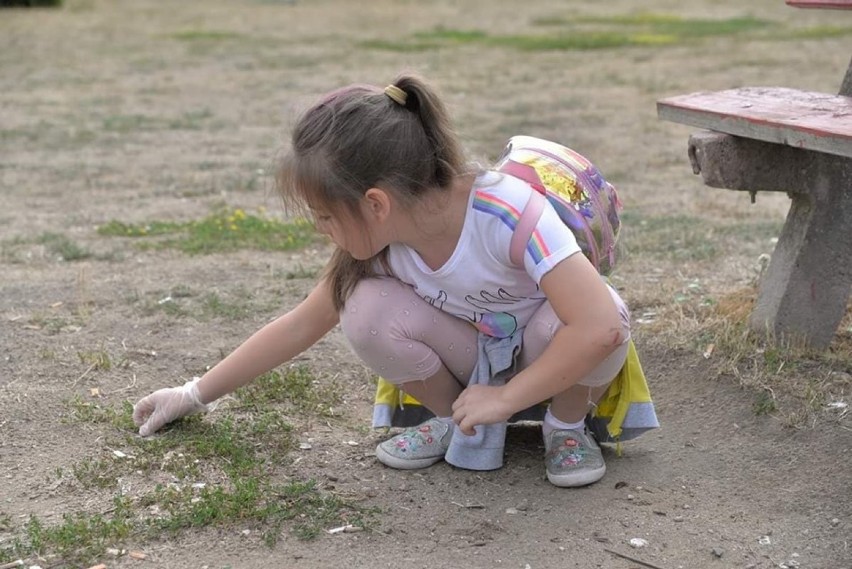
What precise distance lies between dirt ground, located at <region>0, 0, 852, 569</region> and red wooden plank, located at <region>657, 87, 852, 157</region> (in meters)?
0.71

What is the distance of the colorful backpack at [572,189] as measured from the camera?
2633mm

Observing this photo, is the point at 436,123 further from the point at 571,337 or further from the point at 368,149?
the point at 571,337

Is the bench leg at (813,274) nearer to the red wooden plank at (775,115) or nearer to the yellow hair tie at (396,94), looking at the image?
the red wooden plank at (775,115)

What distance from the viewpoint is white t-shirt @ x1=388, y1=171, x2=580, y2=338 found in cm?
245

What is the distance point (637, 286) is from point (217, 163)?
11.4 feet

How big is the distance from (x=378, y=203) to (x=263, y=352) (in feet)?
1.87

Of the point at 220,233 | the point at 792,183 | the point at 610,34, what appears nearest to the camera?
the point at 792,183

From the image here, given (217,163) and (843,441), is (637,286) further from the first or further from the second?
(217,163)

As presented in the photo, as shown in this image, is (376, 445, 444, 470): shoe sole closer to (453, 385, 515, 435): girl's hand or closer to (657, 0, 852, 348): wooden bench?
(453, 385, 515, 435): girl's hand

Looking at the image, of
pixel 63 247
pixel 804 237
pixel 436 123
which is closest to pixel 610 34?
pixel 63 247

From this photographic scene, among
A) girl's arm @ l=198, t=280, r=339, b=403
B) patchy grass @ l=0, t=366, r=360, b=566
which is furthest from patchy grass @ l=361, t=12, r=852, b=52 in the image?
girl's arm @ l=198, t=280, r=339, b=403

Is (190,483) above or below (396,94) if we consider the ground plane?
below

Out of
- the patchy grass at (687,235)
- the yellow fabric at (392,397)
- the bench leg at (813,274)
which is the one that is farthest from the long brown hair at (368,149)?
the patchy grass at (687,235)

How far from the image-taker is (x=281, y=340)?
2822 mm
